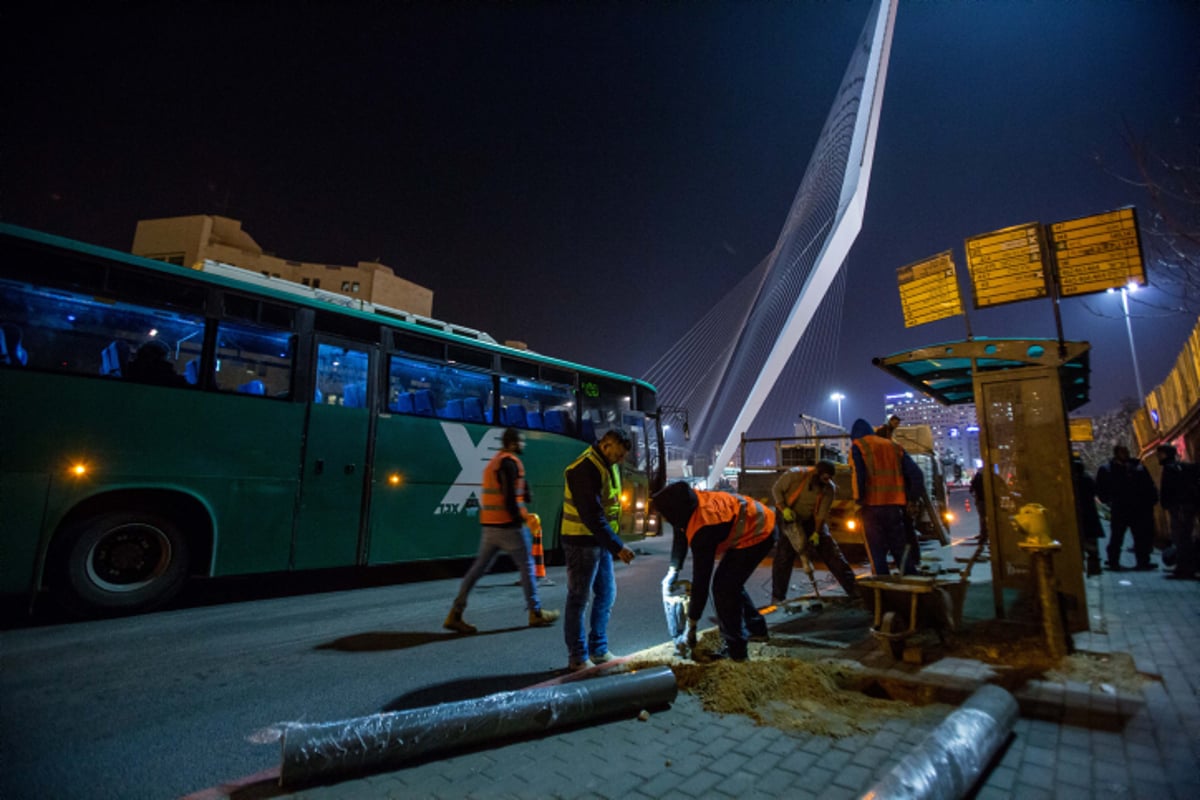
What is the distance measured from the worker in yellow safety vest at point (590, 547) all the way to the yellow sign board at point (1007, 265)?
3970mm

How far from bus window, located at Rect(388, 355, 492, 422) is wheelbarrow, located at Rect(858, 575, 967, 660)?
231 inches

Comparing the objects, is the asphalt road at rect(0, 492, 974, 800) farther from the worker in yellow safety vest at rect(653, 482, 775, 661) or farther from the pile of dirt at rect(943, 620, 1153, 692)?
the pile of dirt at rect(943, 620, 1153, 692)

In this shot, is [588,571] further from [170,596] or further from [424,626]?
[170,596]

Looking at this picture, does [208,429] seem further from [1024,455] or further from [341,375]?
[1024,455]

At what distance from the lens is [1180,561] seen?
657cm

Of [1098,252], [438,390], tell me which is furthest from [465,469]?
[1098,252]

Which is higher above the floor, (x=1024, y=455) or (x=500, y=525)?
(x=1024, y=455)

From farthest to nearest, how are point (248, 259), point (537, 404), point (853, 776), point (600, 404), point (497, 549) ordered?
point (248, 259)
point (600, 404)
point (537, 404)
point (497, 549)
point (853, 776)

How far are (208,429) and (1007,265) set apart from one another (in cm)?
826

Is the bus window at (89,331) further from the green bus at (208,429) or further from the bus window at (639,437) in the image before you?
the bus window at (639,437)

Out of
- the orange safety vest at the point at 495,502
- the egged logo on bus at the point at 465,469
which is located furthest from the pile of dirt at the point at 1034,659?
the egged logo on bus at the point at 465,469

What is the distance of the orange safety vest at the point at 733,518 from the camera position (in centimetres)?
374

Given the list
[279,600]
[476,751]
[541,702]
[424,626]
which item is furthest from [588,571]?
[279,600]

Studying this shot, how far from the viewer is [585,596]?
12.4ft
